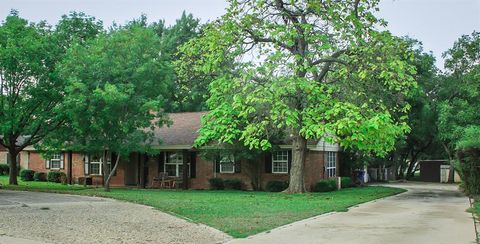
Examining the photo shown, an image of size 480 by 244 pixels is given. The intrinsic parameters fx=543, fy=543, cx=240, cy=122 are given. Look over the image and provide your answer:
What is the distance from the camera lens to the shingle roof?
31333 millimetres

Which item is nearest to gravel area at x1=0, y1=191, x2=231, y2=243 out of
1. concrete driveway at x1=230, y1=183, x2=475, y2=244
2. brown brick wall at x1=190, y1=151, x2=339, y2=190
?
concrete driveway at x1=230, y1=183, x2=475, y2=244

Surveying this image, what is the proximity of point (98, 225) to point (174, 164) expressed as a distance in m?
19.3

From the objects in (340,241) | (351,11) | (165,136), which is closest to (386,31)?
(351,11)

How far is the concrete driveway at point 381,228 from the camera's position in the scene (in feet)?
37.8

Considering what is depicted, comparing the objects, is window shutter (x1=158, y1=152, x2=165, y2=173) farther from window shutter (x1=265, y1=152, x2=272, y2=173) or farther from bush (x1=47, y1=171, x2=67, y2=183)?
bush (x1=47, y1=171, x2=67, y2=183)

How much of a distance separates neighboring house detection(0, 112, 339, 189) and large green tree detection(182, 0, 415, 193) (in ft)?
13.2

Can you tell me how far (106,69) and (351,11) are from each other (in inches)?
451

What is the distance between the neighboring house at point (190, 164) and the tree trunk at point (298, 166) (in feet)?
7.84

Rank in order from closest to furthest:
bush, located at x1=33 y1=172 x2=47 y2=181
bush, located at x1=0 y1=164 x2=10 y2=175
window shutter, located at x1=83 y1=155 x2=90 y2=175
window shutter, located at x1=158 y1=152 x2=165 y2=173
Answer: window shutter, located at x1=158 y1=152 x2=165 y2=173, window shutter, located at x1=83 y1=155 x2=90 y2=175, bush, located at x1=33 y1=172 x2=47 y2=181, bush, located at x1=0 y1=164 x2=10 y2=175

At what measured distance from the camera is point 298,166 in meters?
26.3

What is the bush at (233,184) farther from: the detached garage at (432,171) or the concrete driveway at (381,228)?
the detached garage at (432,171)

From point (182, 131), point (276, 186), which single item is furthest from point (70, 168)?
point (276, 186)

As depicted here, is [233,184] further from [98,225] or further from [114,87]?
[98,225]

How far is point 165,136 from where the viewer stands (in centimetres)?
3297
